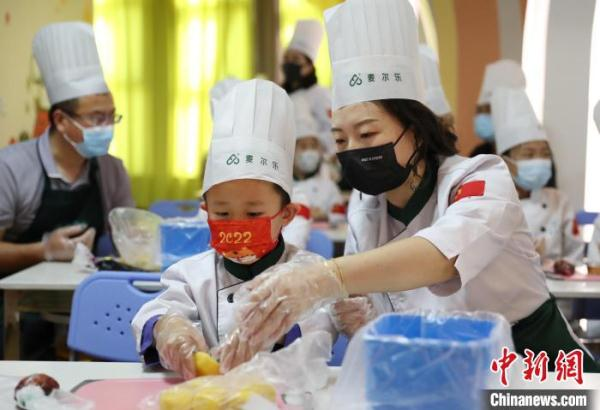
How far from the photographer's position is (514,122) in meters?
3.46

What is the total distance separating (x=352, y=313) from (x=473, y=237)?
0.93 feet

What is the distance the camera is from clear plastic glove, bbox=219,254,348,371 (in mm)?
1099

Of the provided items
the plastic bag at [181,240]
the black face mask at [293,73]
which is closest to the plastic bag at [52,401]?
the plastic bag at [181,240]

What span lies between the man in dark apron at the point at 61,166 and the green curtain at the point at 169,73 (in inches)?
126

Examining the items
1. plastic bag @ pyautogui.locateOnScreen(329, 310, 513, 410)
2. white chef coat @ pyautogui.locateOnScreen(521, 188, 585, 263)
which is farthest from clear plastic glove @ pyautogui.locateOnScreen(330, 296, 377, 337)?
white chef coat @ pyautogui.locateOnScreen(521, 188, 585, 263)

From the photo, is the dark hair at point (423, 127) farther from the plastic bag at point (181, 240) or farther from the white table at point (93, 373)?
the plastic bag at point (181, 240)

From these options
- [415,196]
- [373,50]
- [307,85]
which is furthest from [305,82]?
[415,196]

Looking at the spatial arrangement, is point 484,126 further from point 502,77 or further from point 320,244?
point 320,244

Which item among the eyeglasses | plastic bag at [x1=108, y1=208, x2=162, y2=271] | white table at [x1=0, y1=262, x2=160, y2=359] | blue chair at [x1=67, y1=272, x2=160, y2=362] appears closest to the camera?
blue chair at [x1=67, y1=272, x2=160, y2=362]

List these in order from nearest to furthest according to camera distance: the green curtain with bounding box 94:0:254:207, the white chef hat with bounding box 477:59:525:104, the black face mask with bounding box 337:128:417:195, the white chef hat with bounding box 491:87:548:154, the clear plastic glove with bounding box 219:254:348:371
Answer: the clear plastic glove with bounding box 219:254:348:371, the black face mask with bounding box 337:128:417:195, the white chef hat with bounding box 491:87:548:154, the white chef hat with bounding box 477:59:525:104, the green curtain with bounding box 94:0:254:207

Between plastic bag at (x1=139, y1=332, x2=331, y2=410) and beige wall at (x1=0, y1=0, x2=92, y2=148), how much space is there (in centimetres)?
216

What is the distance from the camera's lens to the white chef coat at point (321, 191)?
4805mm

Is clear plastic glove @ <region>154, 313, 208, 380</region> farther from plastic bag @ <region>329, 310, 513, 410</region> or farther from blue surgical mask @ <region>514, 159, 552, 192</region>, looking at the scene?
blue surgical mask @ <region>514, 159, 552, 192</region>

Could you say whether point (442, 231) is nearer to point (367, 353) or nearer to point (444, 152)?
point (444, 152)
